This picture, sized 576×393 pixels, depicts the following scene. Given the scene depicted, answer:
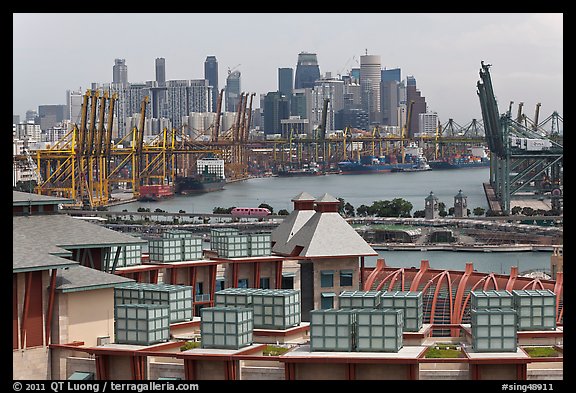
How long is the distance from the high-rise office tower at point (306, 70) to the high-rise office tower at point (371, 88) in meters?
6.87

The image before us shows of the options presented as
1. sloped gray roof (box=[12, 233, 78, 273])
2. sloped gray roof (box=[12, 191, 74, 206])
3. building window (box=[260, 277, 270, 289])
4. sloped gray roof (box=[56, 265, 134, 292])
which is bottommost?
building window (box=[260, 277, 270, 289])

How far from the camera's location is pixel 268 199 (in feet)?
279

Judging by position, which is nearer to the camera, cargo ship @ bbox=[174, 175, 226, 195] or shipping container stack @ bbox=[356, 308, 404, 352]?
shipping container stack @ bbox=[356, 308, 404, 352]

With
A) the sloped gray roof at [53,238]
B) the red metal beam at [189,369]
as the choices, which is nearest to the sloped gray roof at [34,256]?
the sloped gray roof at [53,238]

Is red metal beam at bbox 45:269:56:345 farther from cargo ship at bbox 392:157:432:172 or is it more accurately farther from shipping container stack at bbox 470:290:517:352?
cargo ship at bbox 392:157:432:172

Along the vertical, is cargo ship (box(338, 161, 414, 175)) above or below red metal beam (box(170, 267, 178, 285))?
above

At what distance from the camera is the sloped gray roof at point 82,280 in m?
11.4

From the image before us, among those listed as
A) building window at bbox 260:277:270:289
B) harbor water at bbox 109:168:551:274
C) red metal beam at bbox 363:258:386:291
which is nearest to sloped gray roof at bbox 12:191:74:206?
building window at bbox 260:277:270:289

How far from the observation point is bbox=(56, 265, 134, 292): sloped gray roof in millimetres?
11375

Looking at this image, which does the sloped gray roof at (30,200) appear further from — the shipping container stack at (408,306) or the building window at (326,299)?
the building window at (326,299)

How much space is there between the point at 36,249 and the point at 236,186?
3761 inches

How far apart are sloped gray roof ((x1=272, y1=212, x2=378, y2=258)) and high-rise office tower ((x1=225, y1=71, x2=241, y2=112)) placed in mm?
165614

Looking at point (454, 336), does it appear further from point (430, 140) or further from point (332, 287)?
point (430, 140)
